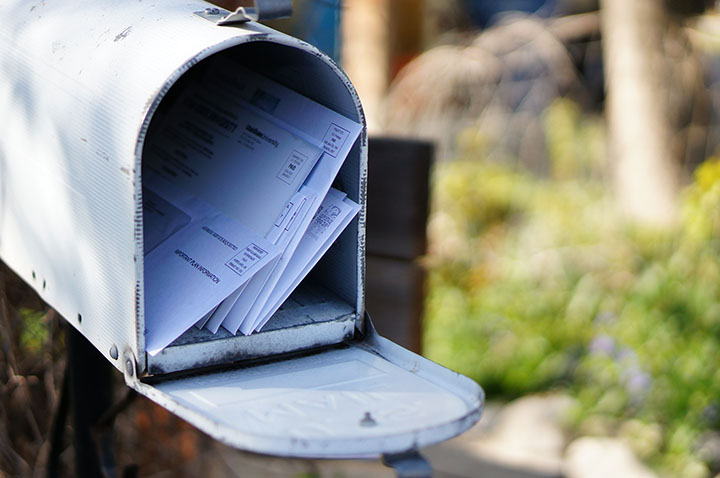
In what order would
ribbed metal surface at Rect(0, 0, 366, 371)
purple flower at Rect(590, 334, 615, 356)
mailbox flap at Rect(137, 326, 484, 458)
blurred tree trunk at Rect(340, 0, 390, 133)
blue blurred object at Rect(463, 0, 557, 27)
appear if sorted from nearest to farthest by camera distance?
mailbox flap at Rect(137, 326, 484, 458)
ribbed metal surface at Rect(0, 0, 366, 371)
purple flower at Rect(590, 334, 615, 356)
blurred tree trunk at Rect(340, 0, 390, 133)
blue blurred object at Rect(463, 0, 557, 27)

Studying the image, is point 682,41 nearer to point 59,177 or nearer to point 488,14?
point 488,14

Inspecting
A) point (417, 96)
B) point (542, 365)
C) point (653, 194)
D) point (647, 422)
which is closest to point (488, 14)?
point (417, 96)

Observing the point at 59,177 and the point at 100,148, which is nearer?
the point at 100,148

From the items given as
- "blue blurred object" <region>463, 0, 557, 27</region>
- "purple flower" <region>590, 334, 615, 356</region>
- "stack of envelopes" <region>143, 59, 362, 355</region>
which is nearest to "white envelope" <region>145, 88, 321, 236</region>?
"stack of envelopes" <region>143, 59, 362, 355</region>

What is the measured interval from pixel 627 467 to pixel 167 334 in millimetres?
2584

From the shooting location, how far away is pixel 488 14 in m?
8.73

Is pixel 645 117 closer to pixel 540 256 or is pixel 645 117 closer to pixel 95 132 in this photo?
pixel 540 256

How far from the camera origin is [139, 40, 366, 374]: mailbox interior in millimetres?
1248

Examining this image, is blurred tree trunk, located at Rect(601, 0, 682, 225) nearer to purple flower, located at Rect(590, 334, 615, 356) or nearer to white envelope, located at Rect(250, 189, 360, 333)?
purple flower, located at Rect(590, 334, 615, 356)

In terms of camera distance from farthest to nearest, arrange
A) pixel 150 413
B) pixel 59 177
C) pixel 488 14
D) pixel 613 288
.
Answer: pixel 488 14 < pixel 613 288 < pixel 150 413 < pixel 59 177

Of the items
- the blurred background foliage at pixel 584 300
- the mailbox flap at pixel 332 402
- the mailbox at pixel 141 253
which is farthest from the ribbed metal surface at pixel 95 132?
the blurred background foliage at pixel 584 300

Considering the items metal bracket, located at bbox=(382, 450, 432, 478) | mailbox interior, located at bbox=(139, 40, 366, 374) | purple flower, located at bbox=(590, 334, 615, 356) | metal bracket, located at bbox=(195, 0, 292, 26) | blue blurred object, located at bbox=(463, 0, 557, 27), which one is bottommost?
purple flower, located at bbox=(590, 334, 615, 356)

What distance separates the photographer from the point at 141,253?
1.14 m

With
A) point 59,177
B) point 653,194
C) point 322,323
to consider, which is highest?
point 59,177
